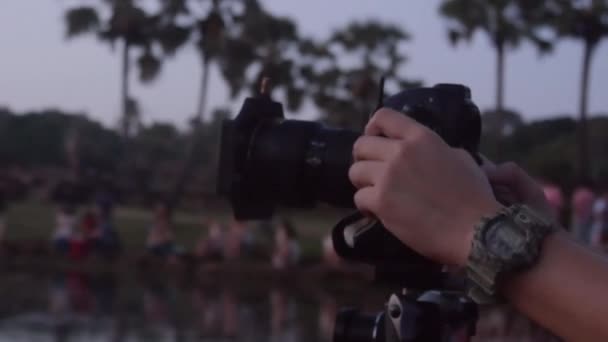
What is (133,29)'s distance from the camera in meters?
21.8

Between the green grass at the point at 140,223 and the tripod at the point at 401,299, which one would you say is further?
the green grass at the point at 140,223

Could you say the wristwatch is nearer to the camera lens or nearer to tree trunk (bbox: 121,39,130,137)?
the camera lens

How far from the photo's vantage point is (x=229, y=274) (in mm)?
15625

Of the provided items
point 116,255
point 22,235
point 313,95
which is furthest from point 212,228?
point 313,95

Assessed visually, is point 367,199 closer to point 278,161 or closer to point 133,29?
point 278,161

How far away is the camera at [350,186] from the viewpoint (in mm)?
1609

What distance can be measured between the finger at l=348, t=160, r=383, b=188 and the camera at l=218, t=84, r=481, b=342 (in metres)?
0.17

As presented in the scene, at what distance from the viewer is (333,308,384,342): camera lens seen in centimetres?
183

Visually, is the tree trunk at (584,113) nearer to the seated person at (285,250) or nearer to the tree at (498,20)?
the tree at (498,20)

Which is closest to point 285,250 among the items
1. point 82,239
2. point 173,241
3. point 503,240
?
point 173,241

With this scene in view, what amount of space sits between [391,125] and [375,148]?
0.04 metres

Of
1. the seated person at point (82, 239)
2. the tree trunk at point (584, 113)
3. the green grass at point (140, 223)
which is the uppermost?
the tree trunk at point (584, 113)

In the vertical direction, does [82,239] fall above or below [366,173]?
below

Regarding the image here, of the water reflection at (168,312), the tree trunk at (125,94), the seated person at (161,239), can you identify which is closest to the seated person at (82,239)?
the seated person at (161,239)
